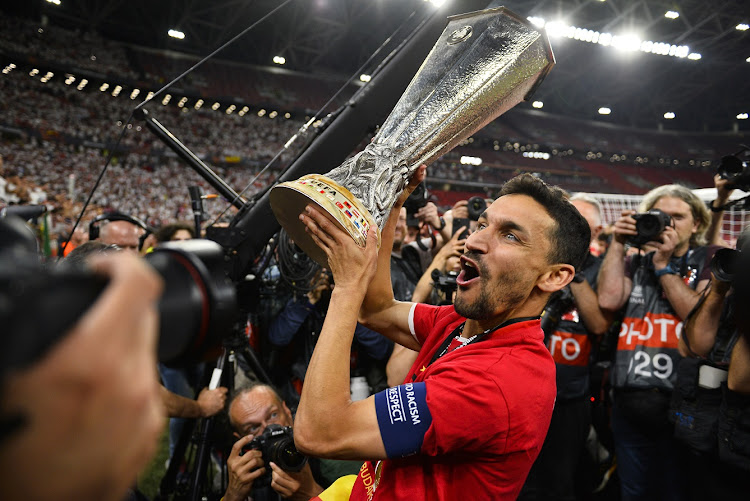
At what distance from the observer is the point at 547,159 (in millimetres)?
29625

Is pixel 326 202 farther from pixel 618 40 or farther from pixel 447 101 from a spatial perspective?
pixel 618 40

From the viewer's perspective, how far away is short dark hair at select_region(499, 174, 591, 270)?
53.5 inches

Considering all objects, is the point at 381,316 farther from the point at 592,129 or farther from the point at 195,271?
the point at 592,129

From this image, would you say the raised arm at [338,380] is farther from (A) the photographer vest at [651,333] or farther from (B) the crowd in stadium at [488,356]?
(A) the photographer vest at [651,333]

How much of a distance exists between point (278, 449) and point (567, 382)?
173cm

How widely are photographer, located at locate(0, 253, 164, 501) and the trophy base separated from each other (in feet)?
2.38

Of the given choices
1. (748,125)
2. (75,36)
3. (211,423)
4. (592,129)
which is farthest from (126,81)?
(748,125)

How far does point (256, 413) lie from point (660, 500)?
7.20 feet

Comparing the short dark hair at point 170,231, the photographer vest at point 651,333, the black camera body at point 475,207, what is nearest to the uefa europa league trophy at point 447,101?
the black camera body at point 475,207

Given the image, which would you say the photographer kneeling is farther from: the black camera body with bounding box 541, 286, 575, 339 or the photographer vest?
the photographer vest

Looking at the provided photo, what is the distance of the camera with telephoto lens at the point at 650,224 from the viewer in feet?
7.49

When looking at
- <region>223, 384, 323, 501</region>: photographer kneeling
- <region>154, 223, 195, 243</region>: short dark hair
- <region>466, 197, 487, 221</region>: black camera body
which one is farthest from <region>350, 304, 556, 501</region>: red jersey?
<region>154, 223, 195, 243</region>: short dark hair

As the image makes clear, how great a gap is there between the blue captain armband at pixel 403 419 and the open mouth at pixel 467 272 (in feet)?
1.33

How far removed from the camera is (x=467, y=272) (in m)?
1.42
